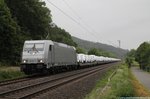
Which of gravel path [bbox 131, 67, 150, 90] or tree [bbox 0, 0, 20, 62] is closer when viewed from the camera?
gravel path [bbox 131, 67, 150, 90]

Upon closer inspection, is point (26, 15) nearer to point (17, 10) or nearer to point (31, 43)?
point (17, 10)

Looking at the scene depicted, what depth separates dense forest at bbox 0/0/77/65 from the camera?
51.8m

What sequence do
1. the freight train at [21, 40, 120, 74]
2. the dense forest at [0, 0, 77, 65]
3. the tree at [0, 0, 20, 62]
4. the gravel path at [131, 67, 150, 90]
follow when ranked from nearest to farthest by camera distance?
1. the gravel path at [131, 67, 150, 90]
2. the freight train at [21, 40, 120, 74]
3. the tree at [0, 0, 20, 62]
4. the dense forest at [0, 0, 77, 65]

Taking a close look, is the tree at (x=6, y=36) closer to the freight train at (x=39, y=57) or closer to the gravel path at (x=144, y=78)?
the freight train at (x=39, y=57)

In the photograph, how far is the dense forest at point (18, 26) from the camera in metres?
51.8

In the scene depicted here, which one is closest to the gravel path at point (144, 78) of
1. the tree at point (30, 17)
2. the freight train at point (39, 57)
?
the freight train at point (39, 57)

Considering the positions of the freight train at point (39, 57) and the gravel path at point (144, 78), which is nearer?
the gravel path at point (144, 78)

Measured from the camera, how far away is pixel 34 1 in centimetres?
7288

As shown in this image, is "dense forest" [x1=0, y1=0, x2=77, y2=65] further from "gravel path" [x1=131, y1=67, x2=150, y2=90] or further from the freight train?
"gravel path" [x1=131, y1=67, x2=150, y2=90]

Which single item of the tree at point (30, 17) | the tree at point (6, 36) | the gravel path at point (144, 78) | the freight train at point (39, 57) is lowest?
the gravel path at point (144, 78)

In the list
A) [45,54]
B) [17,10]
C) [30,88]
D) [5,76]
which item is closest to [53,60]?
[45,54]

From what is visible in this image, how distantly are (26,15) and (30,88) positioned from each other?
165 feet

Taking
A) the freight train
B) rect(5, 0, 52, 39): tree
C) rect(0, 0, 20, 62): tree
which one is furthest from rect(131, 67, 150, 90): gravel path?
rect(5, 0, 52, 39): tree

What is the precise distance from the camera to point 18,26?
57656mm
